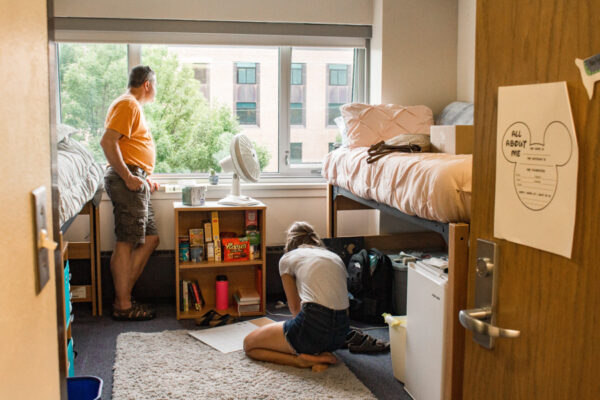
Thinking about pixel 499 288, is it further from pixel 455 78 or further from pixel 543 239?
pixel 455 78

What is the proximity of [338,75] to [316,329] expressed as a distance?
229cm

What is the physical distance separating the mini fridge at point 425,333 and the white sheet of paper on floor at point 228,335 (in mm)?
963

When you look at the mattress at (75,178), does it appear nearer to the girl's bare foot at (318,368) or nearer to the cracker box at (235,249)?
the cracker box at (235,249)

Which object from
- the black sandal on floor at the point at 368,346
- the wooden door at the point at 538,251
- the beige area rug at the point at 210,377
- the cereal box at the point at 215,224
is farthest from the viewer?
the cereal box at the point at 215,224

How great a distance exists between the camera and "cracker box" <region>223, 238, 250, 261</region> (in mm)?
3582

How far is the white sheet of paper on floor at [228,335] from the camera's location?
3.01m

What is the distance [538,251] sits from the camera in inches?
31.7

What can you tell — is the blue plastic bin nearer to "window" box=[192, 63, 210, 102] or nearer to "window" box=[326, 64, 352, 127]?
"window" box=[192, 63, 210, 102]

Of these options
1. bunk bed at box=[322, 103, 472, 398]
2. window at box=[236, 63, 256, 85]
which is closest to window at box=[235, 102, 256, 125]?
window at box=[236, 63, 256, 85]

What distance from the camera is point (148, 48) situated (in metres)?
3.99

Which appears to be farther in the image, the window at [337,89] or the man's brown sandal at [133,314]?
the window at [337,89]

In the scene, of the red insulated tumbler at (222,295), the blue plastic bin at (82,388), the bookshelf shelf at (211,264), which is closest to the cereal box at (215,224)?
the bookshelf shelf at (211,264)

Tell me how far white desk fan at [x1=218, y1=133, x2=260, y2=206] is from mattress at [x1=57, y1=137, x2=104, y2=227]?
0.77m

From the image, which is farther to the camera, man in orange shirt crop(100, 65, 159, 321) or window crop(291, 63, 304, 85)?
window crop(291, 63, 304, 85)
